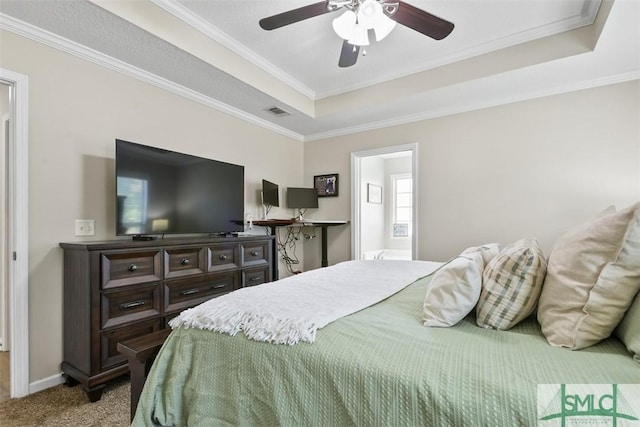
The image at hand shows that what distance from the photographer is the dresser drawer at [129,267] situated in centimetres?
195

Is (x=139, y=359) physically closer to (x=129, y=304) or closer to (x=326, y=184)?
(x=129, y=304)

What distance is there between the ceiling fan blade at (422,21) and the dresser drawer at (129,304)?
7.74ft

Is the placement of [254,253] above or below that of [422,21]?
below

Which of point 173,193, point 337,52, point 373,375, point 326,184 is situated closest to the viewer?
point 373,375

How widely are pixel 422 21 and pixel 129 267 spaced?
2403mm

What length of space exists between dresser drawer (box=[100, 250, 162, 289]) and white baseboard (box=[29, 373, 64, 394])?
81cm

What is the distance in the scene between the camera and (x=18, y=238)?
1.98 m

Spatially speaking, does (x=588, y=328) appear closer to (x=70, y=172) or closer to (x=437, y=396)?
(x=437, y=396)

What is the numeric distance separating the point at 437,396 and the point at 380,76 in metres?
3.17

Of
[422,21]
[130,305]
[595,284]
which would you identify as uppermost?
[422,21]

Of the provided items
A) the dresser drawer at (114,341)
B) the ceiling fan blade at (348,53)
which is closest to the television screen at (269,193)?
the ceiling fan blade at (348,53)

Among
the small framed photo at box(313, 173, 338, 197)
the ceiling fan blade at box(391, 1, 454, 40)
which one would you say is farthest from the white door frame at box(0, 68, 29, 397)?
the small framed photo at box(313, 173, 338, 197)

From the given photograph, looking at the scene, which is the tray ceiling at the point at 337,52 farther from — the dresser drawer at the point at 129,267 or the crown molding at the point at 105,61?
the dresser drawer at the point at 129,267

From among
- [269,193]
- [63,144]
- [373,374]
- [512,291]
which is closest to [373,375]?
[373,374]
